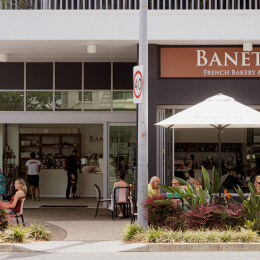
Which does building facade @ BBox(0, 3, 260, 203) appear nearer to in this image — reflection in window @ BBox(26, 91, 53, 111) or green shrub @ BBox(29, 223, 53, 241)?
reflection in window @ BBox(26, 91, 53, 111)

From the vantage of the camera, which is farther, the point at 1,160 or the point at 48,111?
the point at 1,160

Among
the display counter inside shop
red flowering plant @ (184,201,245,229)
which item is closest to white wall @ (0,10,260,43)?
red flowering plant @ (184,201,245,229)

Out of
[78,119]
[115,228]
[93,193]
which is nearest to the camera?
[115,228]

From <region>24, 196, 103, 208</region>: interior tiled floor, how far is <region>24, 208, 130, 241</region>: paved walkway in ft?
2.83

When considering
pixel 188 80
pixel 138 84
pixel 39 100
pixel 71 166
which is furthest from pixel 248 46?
pixel 71 166

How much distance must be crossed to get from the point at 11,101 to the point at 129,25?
4.75 meters

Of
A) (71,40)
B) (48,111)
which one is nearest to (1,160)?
(48,111)

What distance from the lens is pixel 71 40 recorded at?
986 centimetres

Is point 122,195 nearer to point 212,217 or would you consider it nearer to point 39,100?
point 212,217

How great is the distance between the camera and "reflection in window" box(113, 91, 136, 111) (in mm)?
12070

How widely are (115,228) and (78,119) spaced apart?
4314 mm

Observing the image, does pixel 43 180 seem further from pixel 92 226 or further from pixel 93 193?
pixel 92 226

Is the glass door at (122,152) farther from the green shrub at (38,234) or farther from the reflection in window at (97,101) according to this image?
the green shrub at (38,234)

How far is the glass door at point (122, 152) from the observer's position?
11.9 metres
